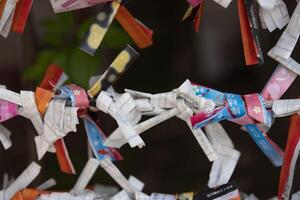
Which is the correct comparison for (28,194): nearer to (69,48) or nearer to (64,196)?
(64,196)

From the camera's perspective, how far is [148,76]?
0.47 meters

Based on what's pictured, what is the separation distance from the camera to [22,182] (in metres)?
0.41

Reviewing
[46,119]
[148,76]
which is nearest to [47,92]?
[46,119]

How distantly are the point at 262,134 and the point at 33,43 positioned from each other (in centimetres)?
26

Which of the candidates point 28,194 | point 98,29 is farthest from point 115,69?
point 28,194

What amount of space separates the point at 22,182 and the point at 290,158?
23cm

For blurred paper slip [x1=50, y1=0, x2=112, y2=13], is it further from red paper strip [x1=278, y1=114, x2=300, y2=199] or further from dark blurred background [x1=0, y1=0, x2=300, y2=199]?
red paper strip [x1=278, y1=114, x2=300, y2=199]

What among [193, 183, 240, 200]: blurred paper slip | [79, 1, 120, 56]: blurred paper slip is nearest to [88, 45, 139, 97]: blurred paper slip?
[79, 1, 120, 56]: blurred paper slip

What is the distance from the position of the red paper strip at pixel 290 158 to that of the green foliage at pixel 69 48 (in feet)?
0.60

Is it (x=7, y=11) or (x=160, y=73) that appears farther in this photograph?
(x=160, y=73)

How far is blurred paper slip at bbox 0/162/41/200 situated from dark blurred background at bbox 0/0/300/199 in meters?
0.08

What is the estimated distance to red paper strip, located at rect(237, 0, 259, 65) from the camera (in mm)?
354

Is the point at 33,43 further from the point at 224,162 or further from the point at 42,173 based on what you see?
the point at 224,162

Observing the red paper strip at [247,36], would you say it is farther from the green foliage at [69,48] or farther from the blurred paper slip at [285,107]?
the green foliage at [69,48]
